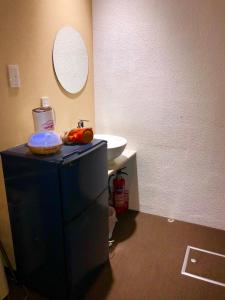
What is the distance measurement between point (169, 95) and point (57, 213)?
138 centimetres

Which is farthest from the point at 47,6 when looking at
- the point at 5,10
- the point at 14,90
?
the point at 14,90

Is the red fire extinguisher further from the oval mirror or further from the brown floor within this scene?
the oval mirror

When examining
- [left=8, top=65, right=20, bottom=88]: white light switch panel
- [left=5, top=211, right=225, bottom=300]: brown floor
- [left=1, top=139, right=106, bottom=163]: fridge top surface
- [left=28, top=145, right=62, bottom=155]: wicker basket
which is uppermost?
[left=8, top=65, right=20, bottom=88]: white light switch panel

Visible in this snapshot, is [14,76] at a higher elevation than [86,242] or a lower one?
higher

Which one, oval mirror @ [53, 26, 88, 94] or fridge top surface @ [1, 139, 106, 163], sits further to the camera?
oval mirror @ [53, 26, 88, 94]

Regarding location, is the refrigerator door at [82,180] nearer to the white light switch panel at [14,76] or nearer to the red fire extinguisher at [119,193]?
the white light switch panel at [14,76]

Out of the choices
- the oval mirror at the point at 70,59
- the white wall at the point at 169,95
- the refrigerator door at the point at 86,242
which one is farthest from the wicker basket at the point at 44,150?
the white wall at the point at 169,95

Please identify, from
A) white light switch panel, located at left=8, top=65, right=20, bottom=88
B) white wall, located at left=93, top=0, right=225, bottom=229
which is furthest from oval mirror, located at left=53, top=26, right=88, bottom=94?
white light switch panel, located at left=8, top=65, right=20, bottom=88

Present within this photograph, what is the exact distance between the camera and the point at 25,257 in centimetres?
160

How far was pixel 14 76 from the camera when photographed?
1.52 m

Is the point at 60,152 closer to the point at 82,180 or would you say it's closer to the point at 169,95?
the point at 82,180

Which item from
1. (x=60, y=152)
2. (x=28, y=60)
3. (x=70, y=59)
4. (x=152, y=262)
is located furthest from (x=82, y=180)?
(x=70, y=59)

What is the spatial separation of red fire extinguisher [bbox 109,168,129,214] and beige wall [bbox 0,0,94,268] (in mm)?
761

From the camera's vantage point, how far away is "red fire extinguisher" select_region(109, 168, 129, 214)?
8.01 feet
